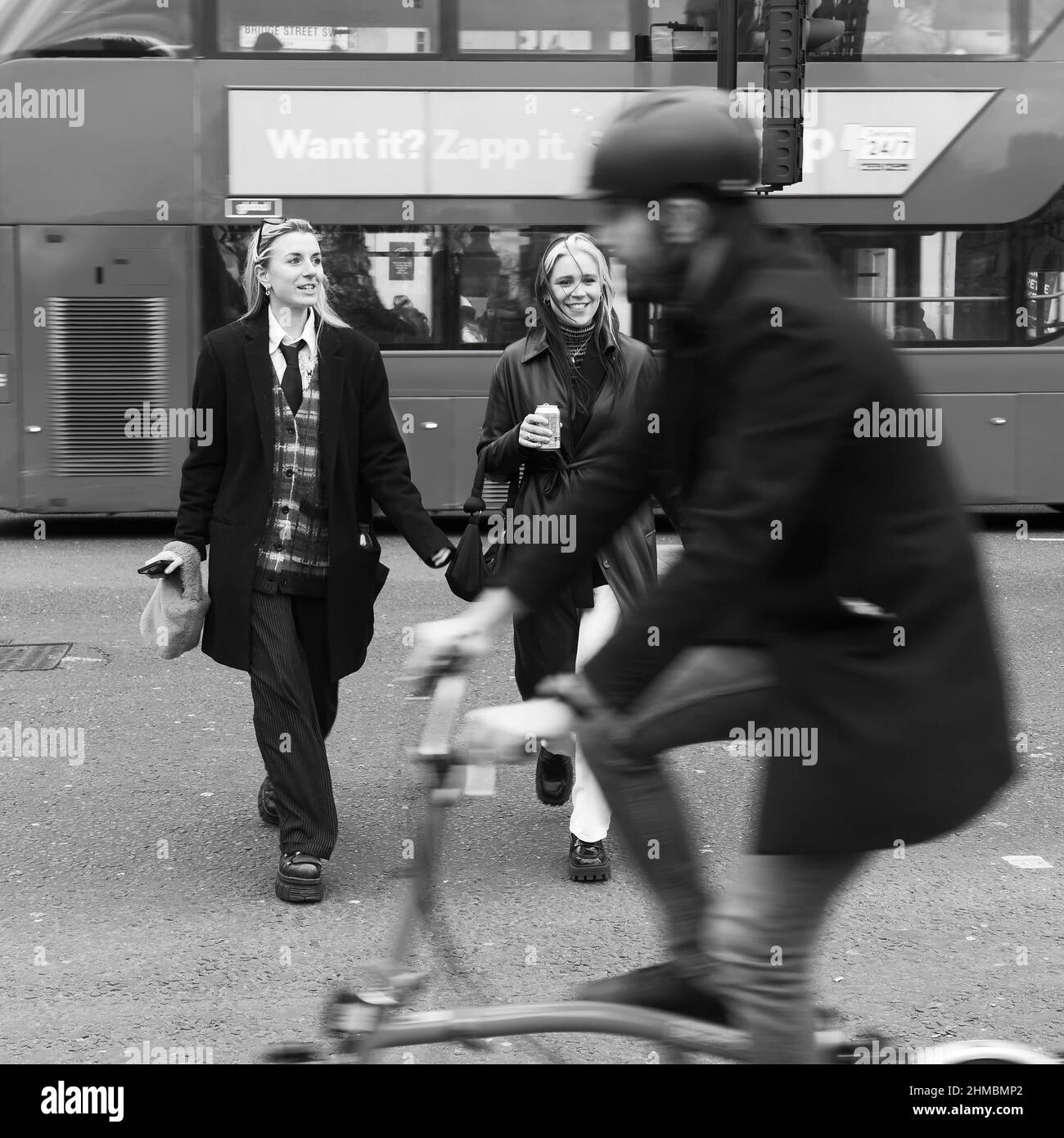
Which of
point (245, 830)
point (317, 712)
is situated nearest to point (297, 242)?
point (317, 712)

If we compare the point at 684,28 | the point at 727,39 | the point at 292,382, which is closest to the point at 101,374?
the point at 684,28

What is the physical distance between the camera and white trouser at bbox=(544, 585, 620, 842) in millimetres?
4586

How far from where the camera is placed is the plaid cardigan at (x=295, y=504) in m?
4.64

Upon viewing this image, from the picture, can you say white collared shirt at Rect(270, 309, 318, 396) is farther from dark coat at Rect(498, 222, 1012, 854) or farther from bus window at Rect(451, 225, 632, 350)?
bus window at Rect(451, 225, 632, 350)

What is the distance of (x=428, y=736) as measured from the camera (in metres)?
2.46

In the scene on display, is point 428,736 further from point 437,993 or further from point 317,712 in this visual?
point 317,712

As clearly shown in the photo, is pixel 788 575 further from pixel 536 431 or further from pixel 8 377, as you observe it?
pixel 8 377

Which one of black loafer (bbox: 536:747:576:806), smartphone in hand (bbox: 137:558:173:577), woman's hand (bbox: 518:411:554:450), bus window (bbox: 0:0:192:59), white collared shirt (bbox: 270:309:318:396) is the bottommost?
black loafer (bbox: 536:747:576:806)

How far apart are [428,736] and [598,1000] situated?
19.4 inches

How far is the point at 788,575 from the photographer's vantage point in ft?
7.43

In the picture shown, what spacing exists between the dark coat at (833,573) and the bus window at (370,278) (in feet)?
31.9

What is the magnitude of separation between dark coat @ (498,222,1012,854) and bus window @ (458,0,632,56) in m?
9.83

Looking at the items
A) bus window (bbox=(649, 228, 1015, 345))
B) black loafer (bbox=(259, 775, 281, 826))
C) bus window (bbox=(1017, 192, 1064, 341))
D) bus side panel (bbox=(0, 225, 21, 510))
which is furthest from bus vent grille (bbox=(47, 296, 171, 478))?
black loafer (bbox=(259, 775, 281, 826))

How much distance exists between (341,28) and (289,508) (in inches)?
309
